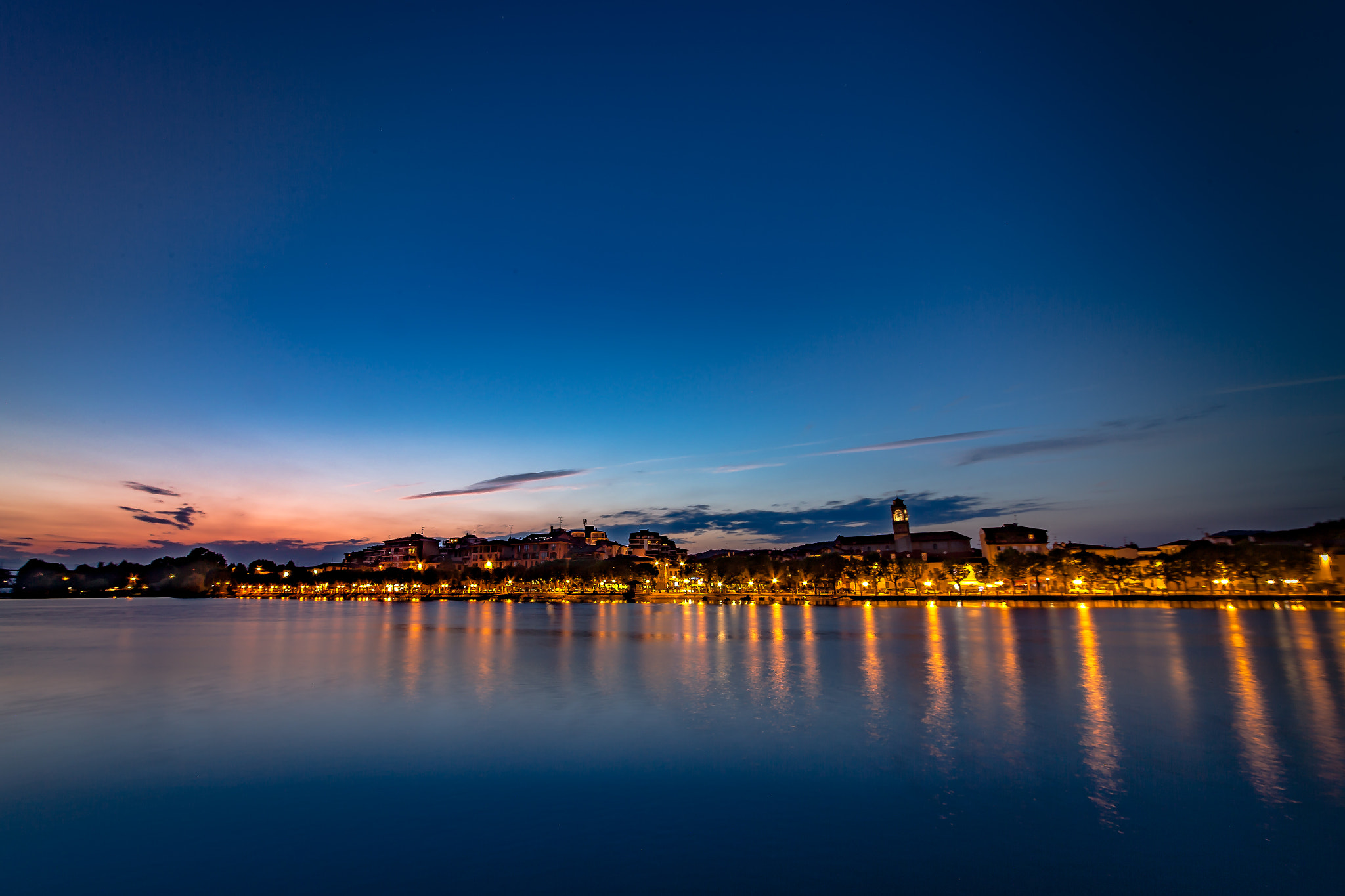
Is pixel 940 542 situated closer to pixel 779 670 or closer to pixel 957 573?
pixel 957 573

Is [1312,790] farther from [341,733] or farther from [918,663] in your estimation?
[341,733]

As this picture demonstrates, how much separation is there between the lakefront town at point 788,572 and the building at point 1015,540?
0.74 ft

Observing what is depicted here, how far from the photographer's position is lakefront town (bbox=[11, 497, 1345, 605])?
75938 millimetres

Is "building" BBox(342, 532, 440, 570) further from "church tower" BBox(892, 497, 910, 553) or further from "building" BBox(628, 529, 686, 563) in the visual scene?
"church tower" BBox(892, 497, 910, 553)

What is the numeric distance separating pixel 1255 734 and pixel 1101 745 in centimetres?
413

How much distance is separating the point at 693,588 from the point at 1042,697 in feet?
333

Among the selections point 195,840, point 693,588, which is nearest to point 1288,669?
point 195,840

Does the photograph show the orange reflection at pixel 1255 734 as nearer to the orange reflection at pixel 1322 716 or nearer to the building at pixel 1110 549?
the orange reflection at pixel 1322 716

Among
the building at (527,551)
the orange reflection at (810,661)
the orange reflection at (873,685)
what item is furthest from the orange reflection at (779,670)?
the building at (527,551)

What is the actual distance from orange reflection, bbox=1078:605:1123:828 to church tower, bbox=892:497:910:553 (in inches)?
3627

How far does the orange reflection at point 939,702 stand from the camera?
570 inches

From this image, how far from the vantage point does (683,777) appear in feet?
41.3

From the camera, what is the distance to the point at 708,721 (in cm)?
1720

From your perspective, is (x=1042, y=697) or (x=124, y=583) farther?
(x=124, y=583)
